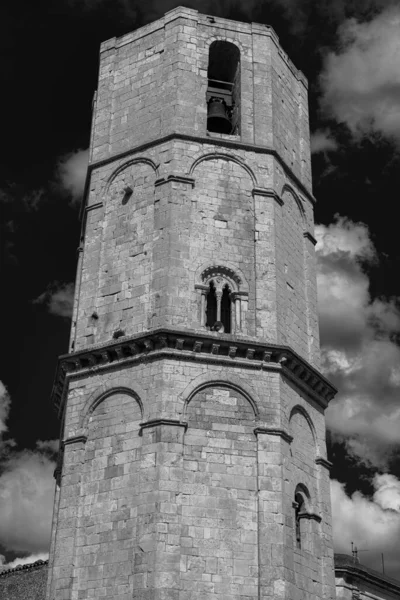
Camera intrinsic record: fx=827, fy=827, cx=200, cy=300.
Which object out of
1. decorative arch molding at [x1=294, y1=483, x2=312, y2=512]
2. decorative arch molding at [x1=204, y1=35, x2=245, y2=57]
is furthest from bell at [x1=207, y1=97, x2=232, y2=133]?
decorative arch molding at [x1=294, y1=483, x2=312, y2=512]

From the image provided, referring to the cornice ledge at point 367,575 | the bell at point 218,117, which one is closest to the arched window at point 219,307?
the bell at point 218,117

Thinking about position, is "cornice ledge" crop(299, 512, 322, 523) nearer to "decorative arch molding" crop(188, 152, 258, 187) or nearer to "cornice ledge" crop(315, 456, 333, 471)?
"cornice ledge" crop(315, 456, 333, 471)

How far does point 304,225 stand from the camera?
861 inches

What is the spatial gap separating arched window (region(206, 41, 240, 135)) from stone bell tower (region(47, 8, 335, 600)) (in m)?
0.06

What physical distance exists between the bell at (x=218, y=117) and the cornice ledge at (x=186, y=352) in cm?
691

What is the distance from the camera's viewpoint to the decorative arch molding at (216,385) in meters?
17.2

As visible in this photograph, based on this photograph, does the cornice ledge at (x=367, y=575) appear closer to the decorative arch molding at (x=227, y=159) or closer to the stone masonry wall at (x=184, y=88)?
the stone masonry wall at (x=184, y=88)

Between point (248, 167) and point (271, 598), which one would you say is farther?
point (248, 167)

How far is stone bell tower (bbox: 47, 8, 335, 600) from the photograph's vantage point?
52.8 feet

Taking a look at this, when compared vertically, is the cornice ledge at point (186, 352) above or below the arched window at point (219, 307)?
below

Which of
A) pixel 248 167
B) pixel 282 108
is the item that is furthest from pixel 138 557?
pixel 282 108

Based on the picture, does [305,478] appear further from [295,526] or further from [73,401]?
[73,401]

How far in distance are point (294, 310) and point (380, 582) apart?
15.1 metres

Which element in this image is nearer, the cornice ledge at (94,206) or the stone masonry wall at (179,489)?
the stone masonry wall at (179,489)
